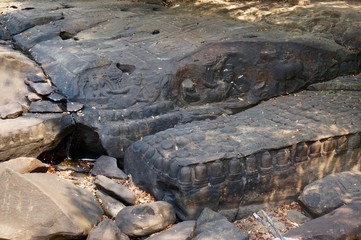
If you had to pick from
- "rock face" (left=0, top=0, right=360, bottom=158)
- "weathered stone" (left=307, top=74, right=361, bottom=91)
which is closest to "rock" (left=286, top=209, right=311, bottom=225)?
"rock face" (left=0, top=0, right=360, bottom=158)

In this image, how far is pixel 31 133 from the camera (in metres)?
5.03

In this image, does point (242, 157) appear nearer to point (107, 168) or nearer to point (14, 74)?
point (107, 168)

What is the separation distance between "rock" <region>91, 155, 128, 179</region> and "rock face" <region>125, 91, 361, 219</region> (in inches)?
4.2

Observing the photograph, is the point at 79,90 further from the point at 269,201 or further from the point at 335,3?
the point at 335,3

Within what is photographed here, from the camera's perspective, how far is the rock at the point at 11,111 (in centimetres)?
520

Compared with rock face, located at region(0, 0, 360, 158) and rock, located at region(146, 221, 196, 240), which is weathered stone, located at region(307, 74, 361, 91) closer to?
rock face, located at region(0, 0, 360, 158)

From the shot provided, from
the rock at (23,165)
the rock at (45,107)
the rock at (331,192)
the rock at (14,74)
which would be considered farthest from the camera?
the rock at (14,74)

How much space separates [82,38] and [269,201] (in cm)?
357

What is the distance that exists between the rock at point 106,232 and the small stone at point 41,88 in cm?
201

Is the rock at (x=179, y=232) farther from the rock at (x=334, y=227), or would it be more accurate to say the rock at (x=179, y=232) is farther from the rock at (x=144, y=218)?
the rock at (x=334, y=227)

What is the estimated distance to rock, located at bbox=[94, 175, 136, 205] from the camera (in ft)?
14.8

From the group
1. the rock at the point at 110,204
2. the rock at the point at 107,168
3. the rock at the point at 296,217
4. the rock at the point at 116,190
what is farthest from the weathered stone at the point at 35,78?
the rock at the point at 296,217

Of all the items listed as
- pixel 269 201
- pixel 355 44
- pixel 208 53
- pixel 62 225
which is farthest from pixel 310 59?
pixel 62 225

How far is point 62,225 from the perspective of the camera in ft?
12.8
